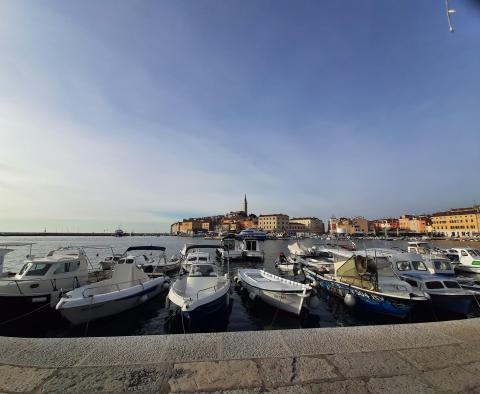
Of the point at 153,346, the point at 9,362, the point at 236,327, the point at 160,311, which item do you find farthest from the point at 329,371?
the point at 160,311

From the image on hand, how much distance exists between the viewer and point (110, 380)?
382cm

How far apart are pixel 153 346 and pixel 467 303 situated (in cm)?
1625

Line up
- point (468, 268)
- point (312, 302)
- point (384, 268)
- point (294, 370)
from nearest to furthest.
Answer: point (294, 370) → point (312, 302) → point (384, 268) → point (468, 268)

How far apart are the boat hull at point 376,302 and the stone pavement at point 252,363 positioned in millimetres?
8838

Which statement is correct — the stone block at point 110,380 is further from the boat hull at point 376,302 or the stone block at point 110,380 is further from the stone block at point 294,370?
the boat hull at point 376,302

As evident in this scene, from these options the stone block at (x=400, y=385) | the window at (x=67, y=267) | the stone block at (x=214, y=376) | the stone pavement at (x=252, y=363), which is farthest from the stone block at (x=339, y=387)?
the window at (x=67, y=267)

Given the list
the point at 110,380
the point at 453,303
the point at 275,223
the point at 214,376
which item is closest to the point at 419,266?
the point at 453,303

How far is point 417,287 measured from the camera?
15.4 metres

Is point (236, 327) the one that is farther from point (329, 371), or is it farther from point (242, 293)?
point (329, 371)

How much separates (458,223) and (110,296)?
166 meters

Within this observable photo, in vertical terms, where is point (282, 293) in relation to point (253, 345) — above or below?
below

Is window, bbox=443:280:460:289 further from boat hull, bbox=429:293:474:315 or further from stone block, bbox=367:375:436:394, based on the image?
stone block, bbox=367:375:436:394

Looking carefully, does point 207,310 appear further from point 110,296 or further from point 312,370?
point 312,370

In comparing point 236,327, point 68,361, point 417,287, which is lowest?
point 236,327
